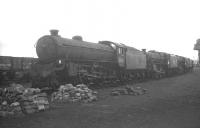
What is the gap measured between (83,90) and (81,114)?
11.6 feet

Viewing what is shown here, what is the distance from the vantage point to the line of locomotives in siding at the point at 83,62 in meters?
14.5

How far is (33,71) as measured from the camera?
48.3 ft

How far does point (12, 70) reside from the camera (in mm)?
19719

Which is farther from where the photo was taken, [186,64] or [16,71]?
[186,64]

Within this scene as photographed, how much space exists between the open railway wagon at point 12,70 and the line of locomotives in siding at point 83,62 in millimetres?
3963

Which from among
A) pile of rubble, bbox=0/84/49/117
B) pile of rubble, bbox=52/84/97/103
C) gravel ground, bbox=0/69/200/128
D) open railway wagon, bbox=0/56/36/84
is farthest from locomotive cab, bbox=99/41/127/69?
pile of rubble, bbox=0/84/49/117

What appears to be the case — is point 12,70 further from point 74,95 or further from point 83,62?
point 74,95

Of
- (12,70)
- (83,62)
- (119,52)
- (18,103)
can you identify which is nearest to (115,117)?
(18,103)

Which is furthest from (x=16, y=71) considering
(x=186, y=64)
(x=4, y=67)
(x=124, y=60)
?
(x=186, y=64)

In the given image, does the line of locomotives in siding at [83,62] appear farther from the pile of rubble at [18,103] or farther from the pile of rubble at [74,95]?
the pile of rubble at [18,103]

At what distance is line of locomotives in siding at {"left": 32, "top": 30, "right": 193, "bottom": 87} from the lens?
14.5 meters

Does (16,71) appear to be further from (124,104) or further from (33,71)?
(124,104)

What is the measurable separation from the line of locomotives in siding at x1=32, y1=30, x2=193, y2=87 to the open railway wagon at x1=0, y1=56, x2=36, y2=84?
13.0ft

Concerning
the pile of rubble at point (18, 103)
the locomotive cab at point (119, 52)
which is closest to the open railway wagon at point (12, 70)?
the locomotive cab at point (119, 52)
